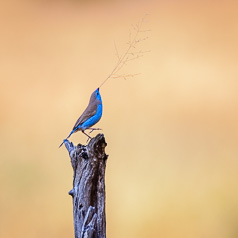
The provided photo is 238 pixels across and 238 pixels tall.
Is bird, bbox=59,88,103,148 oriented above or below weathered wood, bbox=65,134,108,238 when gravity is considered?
above

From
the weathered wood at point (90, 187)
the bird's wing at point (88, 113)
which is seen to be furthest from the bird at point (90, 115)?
the weathered wood at point (90, 187)

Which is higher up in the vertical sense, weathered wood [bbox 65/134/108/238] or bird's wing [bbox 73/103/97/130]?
bird's wing [bbox 73/103/97/130]

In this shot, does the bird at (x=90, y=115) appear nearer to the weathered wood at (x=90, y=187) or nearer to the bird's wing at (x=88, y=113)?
the bird's wing at (x=88, y=113)

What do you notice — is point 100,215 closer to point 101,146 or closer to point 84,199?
point 84,199

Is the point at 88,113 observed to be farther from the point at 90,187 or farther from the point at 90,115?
the point at 90,187

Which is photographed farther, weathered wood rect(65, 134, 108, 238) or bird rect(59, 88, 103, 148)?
bird rect(59, 88, 103, 148)

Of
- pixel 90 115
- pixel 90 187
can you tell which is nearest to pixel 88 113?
pixel 90 115

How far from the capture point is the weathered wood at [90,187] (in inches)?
89.5

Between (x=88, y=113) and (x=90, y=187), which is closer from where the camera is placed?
(x=90, y=187)

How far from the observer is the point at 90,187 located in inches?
91.9

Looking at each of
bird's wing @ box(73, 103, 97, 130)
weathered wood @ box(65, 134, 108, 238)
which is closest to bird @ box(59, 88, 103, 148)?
bird's wing @ box(73, 103, 97, 130)

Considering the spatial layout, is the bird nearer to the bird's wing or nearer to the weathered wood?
the bird's wing

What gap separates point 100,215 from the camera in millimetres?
2324

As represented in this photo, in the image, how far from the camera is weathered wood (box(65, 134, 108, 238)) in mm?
2273
